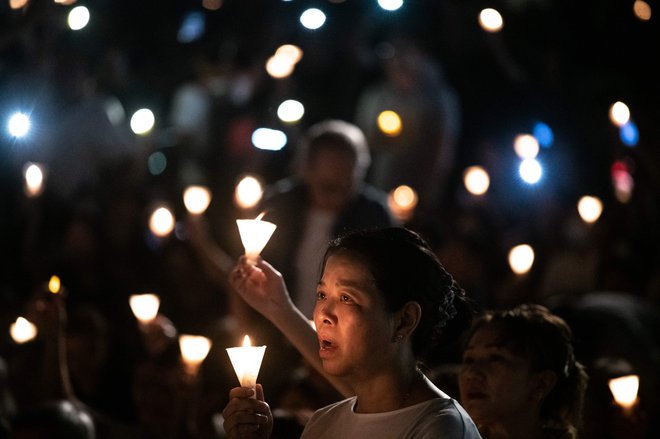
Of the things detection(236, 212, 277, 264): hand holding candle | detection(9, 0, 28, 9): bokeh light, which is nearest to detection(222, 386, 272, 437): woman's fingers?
detection(236, 212, 277, 264): hand holding candle

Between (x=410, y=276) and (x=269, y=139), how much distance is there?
6029mm

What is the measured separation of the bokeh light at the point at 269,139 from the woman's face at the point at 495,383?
17.5 ft

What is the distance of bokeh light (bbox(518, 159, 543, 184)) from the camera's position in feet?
25.6

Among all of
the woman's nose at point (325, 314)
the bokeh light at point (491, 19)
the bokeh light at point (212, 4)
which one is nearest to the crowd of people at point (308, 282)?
the woman's nose at point (325, 314)

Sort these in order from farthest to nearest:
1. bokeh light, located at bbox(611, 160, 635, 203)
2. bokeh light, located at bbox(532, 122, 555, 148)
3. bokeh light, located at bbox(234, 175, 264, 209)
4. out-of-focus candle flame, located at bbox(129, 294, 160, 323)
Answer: bokeh light, located at bbox(532, 122, 555, 148) < bokeh light, located at bbox(611, 160, 635, 203) < bokeh light, located at bbox(234, 175, 264, 209) < out-of-focus candle flame, located at bbox(129, 294, 160, 323)

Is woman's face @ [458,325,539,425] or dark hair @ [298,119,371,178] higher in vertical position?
dark hair @ [298,119,371,178]

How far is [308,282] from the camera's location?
5840 millimetres

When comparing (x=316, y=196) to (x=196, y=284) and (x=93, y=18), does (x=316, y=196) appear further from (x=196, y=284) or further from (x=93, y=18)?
(x=93, y=18)

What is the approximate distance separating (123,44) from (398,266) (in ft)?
24.9

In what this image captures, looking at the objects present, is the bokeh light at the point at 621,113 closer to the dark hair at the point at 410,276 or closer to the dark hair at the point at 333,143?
the dark hair at the point at 333,143

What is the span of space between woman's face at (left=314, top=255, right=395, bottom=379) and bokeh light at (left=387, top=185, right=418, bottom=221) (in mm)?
5325

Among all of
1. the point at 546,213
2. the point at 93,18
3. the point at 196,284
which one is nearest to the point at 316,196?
the point at 196,284

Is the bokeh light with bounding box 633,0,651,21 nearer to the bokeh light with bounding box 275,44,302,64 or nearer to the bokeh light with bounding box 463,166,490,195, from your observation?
the bokeh light with bounding box 463,166,490,195

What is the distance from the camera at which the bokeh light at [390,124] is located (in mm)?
8539
